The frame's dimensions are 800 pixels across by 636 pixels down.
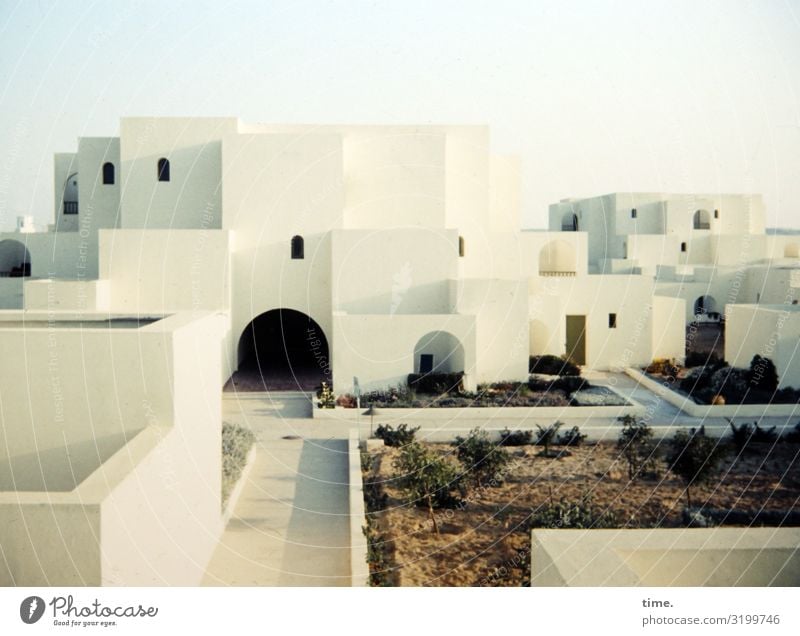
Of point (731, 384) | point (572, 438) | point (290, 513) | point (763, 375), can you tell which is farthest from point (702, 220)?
point (290, 513)

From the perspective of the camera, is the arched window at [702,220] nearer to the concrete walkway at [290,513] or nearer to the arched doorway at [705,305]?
the arched doorway at [705,305]

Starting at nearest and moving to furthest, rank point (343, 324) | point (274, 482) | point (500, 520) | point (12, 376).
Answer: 1. point (12, 376)
2. point (500, 520)
3. point (274, 482)
4. point (343, 324)

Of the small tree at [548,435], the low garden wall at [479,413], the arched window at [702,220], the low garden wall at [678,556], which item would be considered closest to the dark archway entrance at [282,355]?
the low garden wall at [479,413]

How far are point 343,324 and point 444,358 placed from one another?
2.47 m

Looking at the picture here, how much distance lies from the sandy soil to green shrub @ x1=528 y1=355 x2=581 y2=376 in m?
5.11

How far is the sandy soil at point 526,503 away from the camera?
27.1 ft

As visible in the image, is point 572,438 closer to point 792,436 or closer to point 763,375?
point 792,436

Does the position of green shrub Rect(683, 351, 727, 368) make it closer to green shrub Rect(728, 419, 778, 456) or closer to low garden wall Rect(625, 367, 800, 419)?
low garden wall Rect(625, 367, 800, 419)

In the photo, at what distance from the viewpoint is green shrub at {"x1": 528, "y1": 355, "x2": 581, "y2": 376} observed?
1822 centimetres

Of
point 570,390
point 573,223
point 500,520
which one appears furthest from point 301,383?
point 573,223

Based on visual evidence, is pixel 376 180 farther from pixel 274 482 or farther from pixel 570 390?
pixel 274 482

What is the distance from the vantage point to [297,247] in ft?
62.4

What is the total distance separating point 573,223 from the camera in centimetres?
3769

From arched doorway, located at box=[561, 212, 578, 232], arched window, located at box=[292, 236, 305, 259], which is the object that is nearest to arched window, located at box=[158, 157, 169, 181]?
arched window, located at box=[292, 236, 305, 259]
